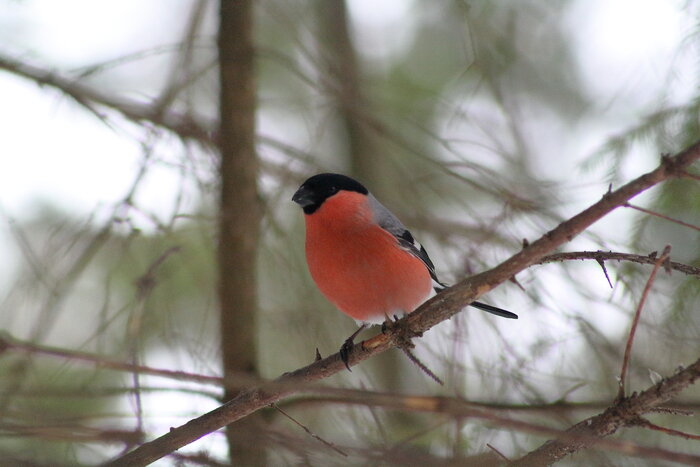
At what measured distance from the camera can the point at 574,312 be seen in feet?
10.9

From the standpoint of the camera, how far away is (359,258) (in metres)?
3.23

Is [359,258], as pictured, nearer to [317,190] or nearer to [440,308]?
[317,190]

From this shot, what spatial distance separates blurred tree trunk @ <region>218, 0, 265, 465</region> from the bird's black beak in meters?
0.41

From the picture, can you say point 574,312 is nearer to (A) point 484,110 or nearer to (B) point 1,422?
(A) point 484,110

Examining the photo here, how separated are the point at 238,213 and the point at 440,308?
1.87 metres

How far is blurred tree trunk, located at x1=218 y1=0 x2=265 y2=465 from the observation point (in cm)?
379

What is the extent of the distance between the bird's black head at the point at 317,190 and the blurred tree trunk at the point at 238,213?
16.1 inches

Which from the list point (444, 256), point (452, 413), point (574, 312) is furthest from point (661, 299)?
point (452, 413)

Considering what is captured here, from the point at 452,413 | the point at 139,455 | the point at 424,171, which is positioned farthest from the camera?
the point at 424,171

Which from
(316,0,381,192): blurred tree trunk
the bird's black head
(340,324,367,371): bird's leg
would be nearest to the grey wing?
the bird's black head

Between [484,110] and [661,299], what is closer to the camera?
[661,299]

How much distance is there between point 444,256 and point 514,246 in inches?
17.2

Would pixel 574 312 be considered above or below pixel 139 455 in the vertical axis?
above

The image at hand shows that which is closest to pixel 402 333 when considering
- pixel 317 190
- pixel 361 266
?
pixel 361 266
